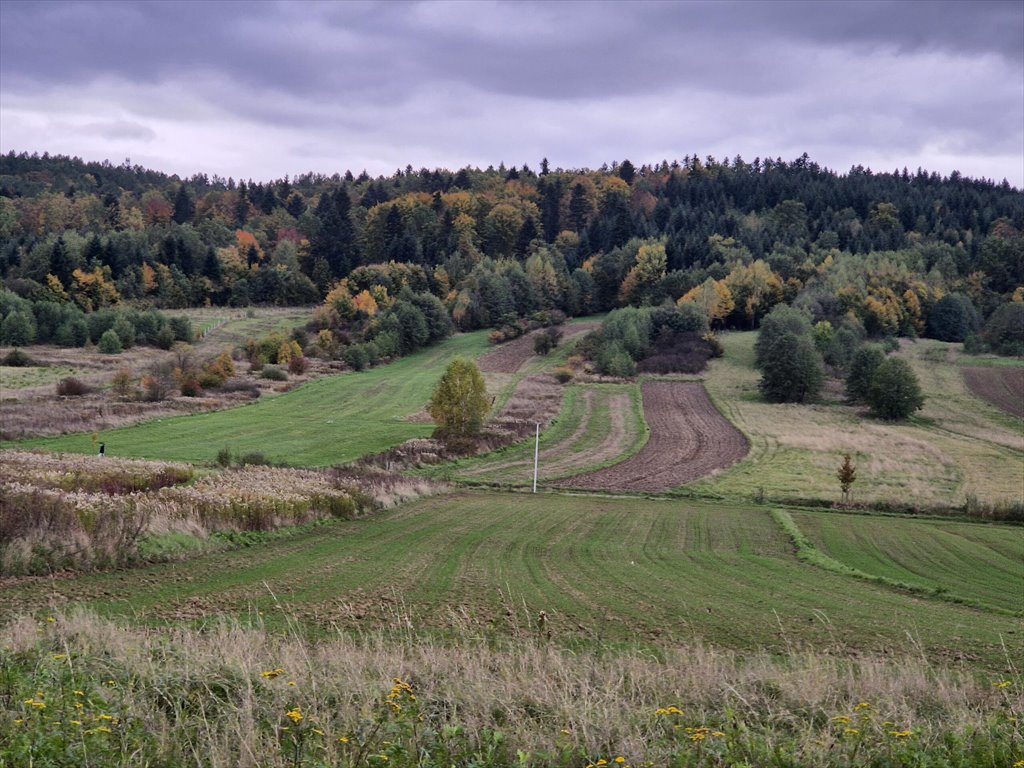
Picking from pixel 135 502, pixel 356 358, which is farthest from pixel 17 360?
pixel 135 502

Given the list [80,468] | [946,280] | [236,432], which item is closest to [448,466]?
[236,432]

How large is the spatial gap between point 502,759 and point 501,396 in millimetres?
64995

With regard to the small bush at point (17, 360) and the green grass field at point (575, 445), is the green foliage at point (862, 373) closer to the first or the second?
the green grass field at point (575, 445)

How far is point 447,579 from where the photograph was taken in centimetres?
1698

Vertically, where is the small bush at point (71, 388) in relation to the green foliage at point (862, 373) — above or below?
below

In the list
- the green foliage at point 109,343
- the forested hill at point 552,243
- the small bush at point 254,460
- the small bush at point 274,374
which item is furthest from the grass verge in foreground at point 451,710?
the forested hill at point 552,243

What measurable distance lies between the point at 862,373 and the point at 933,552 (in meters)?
49.1

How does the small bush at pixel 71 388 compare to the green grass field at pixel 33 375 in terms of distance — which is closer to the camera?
the small bush at pixel 71 388

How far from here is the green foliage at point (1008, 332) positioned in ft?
308

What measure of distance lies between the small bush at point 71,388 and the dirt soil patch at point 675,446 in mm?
41322

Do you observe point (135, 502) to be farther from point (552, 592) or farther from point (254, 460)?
point (254, 460)

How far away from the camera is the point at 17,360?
7700 centimetres

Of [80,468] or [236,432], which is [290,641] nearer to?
[80,468]

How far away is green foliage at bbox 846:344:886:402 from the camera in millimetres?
70806
